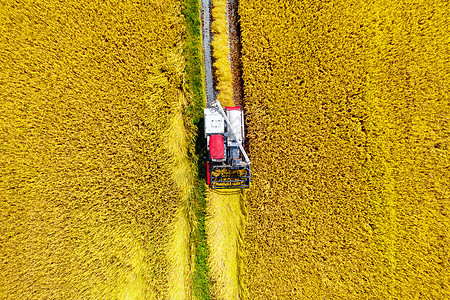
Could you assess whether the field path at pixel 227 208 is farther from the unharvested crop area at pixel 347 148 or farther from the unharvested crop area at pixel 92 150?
the unharvested crop area at pixel 92 150

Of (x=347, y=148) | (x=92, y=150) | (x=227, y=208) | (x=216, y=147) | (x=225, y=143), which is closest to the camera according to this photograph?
(x=216, y=147)

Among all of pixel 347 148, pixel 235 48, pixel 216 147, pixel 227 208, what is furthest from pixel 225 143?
pixel 347 148

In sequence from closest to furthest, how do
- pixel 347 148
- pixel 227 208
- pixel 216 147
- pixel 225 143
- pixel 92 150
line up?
1. pixel 216 147
2. pixel 92 150
3. pixel 225 143
4. pixel 347 148
5. pixel 227 208

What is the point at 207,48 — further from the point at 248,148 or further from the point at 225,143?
the point at 248,148

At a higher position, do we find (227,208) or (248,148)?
(248,148)

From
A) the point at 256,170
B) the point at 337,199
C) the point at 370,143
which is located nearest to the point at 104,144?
the point at 256,170

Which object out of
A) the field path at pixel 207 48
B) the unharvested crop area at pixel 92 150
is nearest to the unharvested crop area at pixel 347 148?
the field path at pixel 207 48
